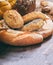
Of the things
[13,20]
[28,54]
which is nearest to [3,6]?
[13,20]

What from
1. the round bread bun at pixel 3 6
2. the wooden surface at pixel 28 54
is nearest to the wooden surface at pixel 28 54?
the wooden surface at pixel 28 54

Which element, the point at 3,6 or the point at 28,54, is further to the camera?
the point at 3,6

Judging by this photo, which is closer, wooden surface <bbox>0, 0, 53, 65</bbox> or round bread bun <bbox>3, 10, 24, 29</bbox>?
wooden surface <bbox>0, 0, 53, 65</bbox>

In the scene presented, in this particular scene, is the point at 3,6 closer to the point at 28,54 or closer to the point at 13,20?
the point at 13,20

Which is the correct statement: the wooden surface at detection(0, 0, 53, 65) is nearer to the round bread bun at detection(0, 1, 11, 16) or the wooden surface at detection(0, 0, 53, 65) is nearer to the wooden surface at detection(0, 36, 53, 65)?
the wooden surface at detection(0, 36, 53, 65)

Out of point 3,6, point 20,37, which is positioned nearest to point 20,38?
point 20,37

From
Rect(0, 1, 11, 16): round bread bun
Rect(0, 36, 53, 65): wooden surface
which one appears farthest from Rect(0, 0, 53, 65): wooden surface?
Rect(0, 1, 11, 16): round bread bun

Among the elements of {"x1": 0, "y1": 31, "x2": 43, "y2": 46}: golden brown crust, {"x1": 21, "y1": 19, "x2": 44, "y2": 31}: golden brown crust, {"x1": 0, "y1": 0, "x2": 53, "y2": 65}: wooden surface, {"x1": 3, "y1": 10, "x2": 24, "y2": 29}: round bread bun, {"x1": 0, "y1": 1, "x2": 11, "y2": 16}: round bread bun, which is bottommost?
{"x1": 0, "y1": 0, "x2": 53, "y2": 65}: wooden surface
